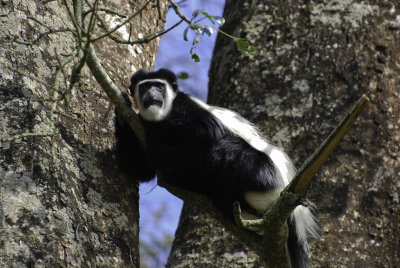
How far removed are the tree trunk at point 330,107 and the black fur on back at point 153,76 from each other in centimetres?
44

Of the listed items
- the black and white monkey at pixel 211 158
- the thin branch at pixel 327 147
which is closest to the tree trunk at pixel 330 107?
the black and white monkey at pixel 211 158

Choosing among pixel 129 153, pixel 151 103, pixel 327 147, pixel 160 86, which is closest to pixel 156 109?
pixel 151 103

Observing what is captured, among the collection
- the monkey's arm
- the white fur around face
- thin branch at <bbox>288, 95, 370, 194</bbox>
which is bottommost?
thin branch at <bbox>288, 95, 370, 194</bbox>

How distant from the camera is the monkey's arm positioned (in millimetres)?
1985

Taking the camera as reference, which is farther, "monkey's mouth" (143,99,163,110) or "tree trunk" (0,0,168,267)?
"monkey's mouth" (143,99,163,110)

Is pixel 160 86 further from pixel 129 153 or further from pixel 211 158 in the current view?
pixel 129 153

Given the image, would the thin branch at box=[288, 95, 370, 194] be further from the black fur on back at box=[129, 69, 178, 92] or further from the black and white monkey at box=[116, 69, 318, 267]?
the black fur on back at box=[129, 69, 178, 92]

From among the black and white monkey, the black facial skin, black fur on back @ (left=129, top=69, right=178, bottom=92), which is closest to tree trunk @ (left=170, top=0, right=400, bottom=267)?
Result: the black and white monkey

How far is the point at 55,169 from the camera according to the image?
1.61m

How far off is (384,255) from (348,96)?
842 millimetres

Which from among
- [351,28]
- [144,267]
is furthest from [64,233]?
[144,267]

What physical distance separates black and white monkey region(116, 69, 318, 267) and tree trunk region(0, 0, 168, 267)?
0.41m

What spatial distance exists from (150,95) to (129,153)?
57cm

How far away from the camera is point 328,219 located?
8.12ft
